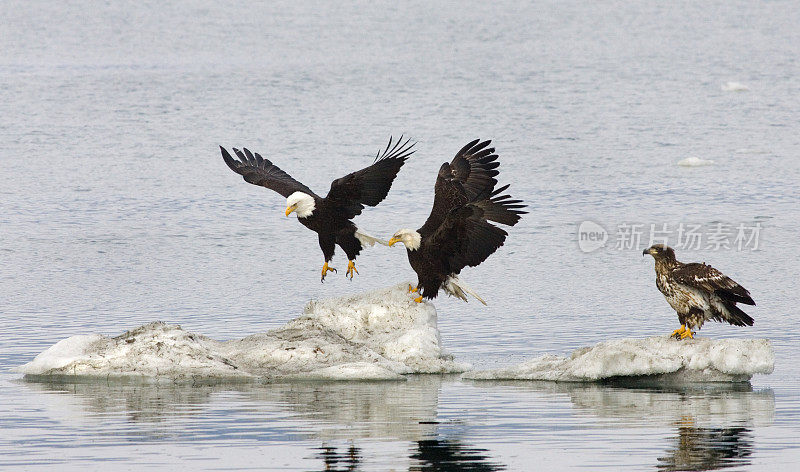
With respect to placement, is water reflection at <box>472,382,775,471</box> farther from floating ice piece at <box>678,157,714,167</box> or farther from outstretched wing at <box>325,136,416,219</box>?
floating ice piece at <box>678,157,714,167</box>

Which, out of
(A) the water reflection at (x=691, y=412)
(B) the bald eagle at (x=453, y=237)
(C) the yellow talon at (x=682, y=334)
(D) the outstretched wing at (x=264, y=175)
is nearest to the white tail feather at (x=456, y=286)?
(B) the bald eagle at (x=453, y=237)

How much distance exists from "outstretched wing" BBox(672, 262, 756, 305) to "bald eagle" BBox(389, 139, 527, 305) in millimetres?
1505

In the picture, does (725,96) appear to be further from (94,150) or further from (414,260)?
(414,260)

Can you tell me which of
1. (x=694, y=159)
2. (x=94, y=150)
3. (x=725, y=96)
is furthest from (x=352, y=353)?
(x=725, y=96)

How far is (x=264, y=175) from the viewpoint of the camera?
39.9 ft

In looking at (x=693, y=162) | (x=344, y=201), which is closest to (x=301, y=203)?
(x=344, y=201)

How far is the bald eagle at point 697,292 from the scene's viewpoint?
875 centimetres

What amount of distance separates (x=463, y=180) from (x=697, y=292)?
8.87 feet

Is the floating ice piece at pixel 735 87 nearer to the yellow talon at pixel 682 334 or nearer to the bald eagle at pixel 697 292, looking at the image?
the bald eagle at pixel 697 292

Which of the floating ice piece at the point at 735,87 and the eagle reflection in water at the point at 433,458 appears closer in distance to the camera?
the eagle reflection in water at the point at 433,458

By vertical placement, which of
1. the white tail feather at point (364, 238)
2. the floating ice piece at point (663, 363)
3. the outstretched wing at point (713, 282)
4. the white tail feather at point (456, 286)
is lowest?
the floating ice piece at point (663, 363)

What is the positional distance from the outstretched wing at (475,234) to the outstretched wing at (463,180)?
305 mm

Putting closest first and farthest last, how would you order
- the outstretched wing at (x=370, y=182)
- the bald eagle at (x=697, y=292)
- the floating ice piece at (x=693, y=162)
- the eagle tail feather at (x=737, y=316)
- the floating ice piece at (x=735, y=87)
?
1. the bald eagle at (x=697, y=292)
2. the eagle tail feather at (x=737, y=316)
3. the outstretched wing at (x=370, y=182)
4. the floating ice piece at (x=693, y=162)
5. the floating ice piece at (x=735, y=87)

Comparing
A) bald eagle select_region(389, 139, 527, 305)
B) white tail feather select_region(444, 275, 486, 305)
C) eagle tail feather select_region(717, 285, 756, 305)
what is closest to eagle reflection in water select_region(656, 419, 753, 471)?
eagle tail feather select_region(717, 285, 756, 305)
